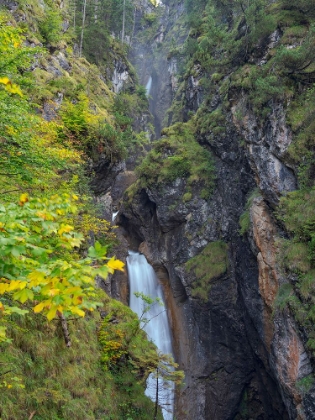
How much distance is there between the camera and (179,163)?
71.4 feet

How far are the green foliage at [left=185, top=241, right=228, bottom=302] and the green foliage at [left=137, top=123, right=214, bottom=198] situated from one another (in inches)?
147

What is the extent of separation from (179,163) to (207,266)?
7.66 meters

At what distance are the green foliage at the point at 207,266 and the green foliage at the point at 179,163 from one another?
372 centimetres

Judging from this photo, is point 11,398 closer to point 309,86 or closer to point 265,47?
point 309,86

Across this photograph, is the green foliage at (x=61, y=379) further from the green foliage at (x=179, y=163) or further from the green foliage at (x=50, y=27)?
the green foliage at (x=50, y=27)

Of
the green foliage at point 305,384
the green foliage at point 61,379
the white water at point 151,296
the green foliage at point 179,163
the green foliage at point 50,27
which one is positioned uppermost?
the green foliage at point 50,27

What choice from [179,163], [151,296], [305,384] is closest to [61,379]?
[305,384]

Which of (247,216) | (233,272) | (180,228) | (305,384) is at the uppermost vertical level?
(180,228)

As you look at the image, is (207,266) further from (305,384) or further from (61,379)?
(61,379)

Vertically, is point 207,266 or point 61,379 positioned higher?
point 207,266

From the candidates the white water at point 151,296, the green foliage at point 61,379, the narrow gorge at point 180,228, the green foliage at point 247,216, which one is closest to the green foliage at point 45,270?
the narrow gorge at point 180,228

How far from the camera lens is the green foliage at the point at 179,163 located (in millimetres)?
21047

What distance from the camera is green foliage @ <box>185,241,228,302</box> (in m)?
18.6

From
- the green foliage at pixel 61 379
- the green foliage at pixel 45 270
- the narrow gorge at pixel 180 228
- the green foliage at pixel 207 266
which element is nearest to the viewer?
the green foliage at pixel 45 270
